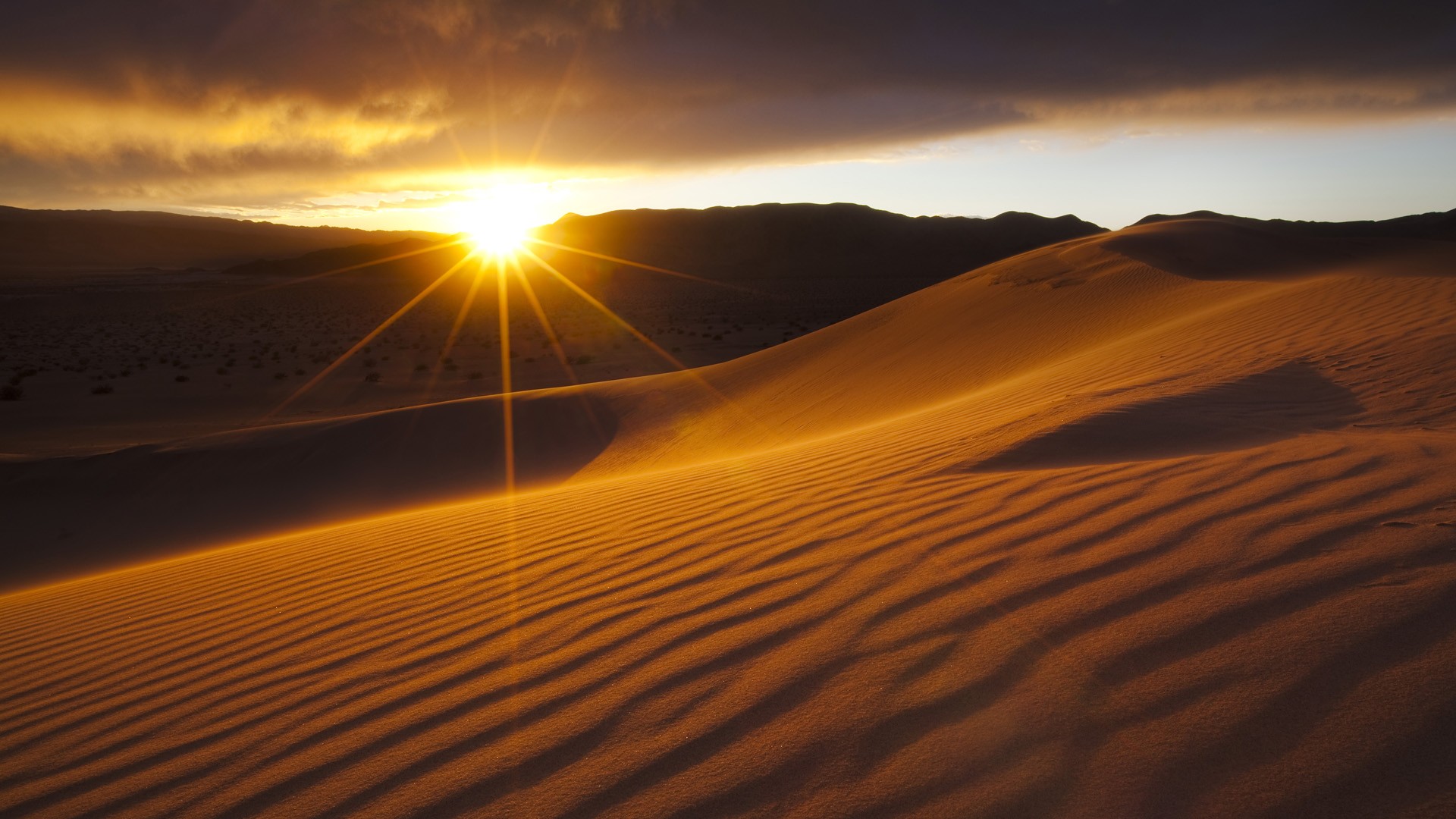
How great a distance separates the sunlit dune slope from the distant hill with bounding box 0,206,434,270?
118833mm

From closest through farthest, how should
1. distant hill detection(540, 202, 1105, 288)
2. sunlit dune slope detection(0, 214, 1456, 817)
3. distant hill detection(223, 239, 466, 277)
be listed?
sunlit dune slope detection(0, 214, 1456, 817)
distant hill detection(223, 239, 466, 277)
distant hill detection(540, 202, 1105, 288)

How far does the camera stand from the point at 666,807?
2.00 m

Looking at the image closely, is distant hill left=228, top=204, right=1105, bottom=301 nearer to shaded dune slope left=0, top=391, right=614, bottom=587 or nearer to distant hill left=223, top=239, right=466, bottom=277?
distant hill left=223, top=239, right=466, bottom=277

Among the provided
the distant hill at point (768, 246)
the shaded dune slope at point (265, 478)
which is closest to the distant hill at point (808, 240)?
the distant hill at point (768, 246)

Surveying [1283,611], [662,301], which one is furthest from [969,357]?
[662,301]

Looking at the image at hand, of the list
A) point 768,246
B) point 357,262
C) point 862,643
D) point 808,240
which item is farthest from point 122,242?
point 862,643

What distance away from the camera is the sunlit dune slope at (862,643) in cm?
200

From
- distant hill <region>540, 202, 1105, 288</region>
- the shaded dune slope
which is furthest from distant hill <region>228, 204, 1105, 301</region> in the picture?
the shaded dune slope

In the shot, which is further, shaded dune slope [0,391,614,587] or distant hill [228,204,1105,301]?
distant hill [228,204,1105,301]

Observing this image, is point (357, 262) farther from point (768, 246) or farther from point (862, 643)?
point (862, 643)

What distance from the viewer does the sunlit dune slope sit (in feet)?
6.55

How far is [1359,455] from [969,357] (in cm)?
787

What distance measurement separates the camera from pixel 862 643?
2.66 meters

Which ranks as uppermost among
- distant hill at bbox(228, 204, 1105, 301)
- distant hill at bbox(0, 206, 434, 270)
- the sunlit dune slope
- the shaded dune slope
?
distant hill at bbox(0, 206, 434, 270)
